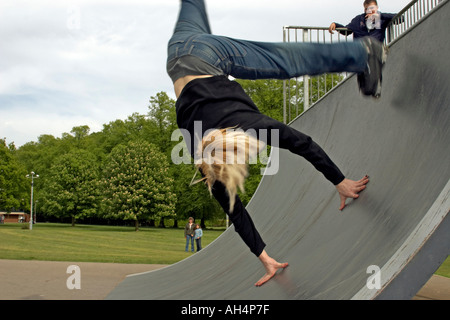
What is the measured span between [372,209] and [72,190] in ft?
149

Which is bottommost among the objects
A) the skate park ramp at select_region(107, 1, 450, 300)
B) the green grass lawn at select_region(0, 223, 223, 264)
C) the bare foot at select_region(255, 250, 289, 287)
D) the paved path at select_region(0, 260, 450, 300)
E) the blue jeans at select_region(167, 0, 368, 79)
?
the green grass lawn at select_region(0, 223, 223, 264)

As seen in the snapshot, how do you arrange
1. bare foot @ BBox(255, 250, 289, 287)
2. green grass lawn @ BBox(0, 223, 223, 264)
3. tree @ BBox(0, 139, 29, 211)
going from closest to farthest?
bare foot @ BBox(255, 250, 289, 287)
green grass lawn @ BBox(0, 223, 223, 264)
tree @ BBox(0, 139, 29, 211)

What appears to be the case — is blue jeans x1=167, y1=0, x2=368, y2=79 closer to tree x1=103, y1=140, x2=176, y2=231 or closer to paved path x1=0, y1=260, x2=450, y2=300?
paved path x1=0, y1=260, x2=450, y2=300

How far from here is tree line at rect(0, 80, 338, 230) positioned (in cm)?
3762

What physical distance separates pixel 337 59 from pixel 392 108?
883mm

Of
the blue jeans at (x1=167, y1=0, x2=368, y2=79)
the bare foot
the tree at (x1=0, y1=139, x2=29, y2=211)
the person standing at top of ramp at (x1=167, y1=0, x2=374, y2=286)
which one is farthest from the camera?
the tree at (x1=0, y1=139, x2=29, y2=211)

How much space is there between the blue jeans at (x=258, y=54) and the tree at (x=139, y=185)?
35435 millimetres

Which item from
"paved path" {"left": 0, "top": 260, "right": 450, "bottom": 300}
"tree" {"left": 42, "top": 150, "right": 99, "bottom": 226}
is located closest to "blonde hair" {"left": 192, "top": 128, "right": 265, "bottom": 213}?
"paved path" {"left": 0, "top": 260, "right": 450, "bottom": 300}

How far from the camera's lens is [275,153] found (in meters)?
6.98

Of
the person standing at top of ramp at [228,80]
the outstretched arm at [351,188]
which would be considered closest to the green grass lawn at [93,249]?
the outstretched arm at [351,188]

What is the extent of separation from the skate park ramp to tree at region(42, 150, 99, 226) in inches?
1636

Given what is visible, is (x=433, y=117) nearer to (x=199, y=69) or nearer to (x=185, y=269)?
(x=199, y=69)

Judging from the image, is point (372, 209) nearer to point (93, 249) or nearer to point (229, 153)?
point (229, 153)

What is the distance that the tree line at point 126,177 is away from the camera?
37.6m
